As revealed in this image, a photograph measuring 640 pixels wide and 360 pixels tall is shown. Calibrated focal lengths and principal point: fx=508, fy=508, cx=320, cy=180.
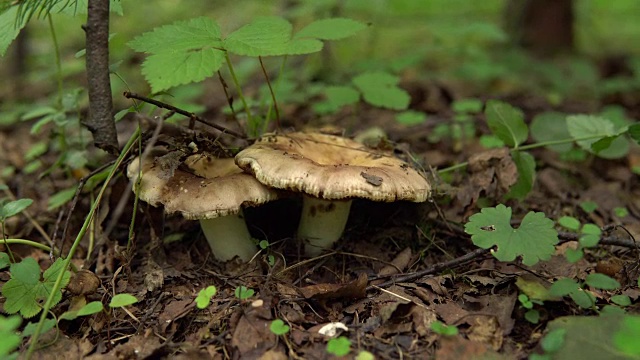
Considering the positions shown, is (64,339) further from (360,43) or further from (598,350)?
(360,43)

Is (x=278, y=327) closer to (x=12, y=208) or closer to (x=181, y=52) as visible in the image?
(x=181, y=52)

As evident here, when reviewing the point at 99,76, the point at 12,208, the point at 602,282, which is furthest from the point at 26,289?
the point at 602,282

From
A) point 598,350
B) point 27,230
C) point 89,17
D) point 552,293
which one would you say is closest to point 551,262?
point 552,293

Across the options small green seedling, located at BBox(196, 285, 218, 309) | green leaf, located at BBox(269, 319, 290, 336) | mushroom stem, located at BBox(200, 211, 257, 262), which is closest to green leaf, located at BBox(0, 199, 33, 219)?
mushroom stem, located at BBox(200, 211, 257, 262)

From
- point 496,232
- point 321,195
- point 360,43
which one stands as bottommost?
point 360,43

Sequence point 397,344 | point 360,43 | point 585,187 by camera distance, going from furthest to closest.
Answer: point 360,43
point 585,187
point 397,344

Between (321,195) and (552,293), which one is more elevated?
(321,195)

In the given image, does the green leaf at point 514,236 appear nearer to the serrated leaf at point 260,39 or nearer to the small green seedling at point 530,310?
the small green seedling at point 530,310
